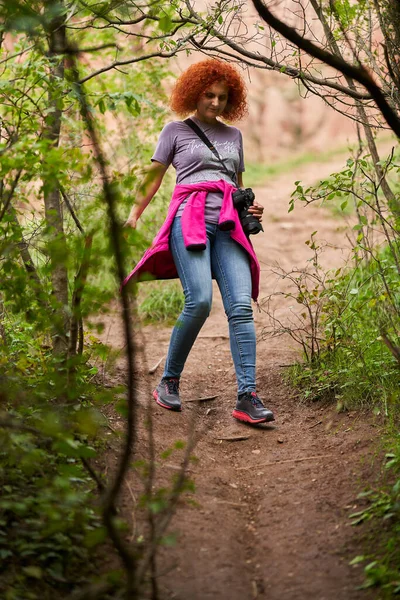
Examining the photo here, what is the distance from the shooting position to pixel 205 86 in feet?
14.4

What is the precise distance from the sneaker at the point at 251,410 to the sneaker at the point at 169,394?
1.13 ft

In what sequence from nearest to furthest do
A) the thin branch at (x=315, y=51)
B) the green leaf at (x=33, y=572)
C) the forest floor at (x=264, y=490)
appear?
the thin branch at (x=315, y=51), the green leaf at (x=33, y=572), the forest floor at (x=264, y=490)

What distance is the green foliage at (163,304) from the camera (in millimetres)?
6770

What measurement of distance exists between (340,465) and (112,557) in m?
1.27

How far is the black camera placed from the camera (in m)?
4.20

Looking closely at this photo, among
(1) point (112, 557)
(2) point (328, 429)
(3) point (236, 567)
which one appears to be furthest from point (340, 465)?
(1) point (112, 557)

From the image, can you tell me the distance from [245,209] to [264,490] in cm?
162

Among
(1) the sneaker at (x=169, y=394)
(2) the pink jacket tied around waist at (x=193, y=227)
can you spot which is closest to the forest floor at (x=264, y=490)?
(1) the sneaker at (x=169, y=394)

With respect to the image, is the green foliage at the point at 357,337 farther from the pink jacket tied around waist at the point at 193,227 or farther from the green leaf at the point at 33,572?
the green leaf at the point at 33,572

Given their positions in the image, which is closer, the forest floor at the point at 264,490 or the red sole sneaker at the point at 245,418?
the forest floor at the point at 264,490

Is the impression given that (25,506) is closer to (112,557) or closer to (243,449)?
(112,557)

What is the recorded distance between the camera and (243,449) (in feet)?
12.9

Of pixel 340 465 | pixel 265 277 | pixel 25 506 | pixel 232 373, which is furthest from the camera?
pixel 265 277

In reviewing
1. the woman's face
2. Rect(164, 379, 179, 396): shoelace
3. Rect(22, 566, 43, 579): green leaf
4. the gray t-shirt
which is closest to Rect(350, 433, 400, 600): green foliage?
Rect(22, 566, 43, 579): green leaf
